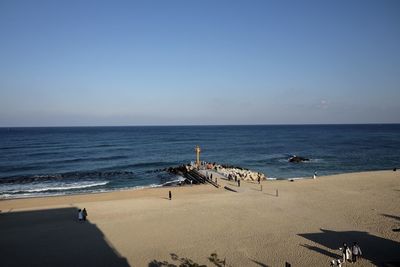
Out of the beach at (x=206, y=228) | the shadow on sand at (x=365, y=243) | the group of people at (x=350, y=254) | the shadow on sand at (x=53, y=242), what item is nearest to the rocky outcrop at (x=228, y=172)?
the beach at (x=206, y=228)

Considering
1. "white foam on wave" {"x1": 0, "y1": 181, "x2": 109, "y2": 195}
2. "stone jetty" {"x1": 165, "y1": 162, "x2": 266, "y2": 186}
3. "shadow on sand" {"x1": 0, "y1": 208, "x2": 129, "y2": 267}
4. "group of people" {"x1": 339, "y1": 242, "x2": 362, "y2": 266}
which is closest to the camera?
"group of people" {"x1": 339, "y1": 242, "x2": 362, "y2": 266}

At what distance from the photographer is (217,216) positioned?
20.5m

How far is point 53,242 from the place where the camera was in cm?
1658

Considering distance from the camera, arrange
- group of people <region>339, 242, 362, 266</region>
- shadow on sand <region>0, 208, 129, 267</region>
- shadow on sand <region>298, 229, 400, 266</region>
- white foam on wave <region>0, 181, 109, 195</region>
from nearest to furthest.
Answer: group of people <region>339, 242, 362, 266</region>, shadow on sand <region>298, 229, 400, 266</region>, shadow on sand <region>0, 208, 129, 267</region>, white foam on wave <region>0, 181, 109, 195</region>

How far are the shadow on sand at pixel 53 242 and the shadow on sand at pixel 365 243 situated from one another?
31.0ft

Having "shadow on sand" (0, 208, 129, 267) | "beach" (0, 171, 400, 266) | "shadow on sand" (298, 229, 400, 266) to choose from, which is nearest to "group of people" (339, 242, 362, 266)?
"beach" (0, 171, 400, 266)

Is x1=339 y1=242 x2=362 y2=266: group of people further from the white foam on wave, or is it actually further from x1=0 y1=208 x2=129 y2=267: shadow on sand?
the white foam on wave

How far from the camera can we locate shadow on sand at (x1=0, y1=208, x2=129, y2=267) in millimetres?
14305

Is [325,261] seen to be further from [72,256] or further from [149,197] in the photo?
[149,197]

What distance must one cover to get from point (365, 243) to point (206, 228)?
8084 mm

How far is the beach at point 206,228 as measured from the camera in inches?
572

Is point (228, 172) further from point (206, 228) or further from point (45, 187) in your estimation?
point (45, 187)

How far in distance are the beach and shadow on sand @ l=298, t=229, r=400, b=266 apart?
4cm

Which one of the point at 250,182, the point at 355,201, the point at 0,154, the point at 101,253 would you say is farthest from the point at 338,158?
the point at 0,154
